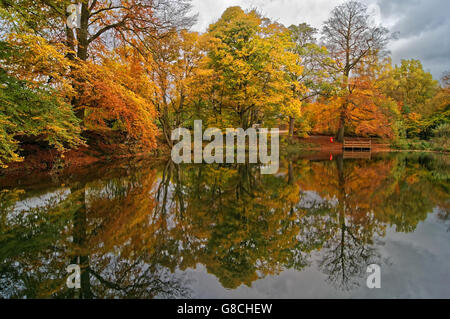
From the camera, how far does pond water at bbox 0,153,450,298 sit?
2.35m

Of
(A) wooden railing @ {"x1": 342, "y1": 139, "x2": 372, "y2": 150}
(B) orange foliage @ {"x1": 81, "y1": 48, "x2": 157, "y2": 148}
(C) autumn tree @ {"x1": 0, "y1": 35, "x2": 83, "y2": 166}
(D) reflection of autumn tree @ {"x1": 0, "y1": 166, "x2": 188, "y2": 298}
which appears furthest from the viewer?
(A) wooden railing @ {"x1": 342, "y1": 139, "x2": 372, "y2": 150}

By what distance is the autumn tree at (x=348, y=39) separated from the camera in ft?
73.4

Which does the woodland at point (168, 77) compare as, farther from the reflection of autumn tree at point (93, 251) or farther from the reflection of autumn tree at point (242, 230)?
the reflection of autumn tree at point (242, 230)

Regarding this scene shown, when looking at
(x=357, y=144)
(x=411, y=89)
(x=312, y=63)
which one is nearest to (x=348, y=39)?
(x=312, y=63)

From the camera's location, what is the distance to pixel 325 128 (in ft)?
89.9

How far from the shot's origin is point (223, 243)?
325 centimetres

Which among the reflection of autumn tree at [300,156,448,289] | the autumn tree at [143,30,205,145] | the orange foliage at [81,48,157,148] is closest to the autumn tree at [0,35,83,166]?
the orange foliage at [81,48,157,148]

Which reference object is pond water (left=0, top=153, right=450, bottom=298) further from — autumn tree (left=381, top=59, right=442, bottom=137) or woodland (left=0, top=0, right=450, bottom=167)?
autumn tree (left=381, top=59, right=442, bottom=137)

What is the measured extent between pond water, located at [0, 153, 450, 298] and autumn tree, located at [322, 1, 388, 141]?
2053 cm

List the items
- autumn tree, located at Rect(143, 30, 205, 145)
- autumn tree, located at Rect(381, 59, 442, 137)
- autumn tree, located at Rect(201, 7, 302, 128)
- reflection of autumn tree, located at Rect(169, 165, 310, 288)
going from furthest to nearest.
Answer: autumn tree, located at Rect(381, 59, 442, 137) < autumn tree, located at Rect(201, 7, 302, 128) < autumn tree, located at Rect(143, 30, 205, 145) < reflection of autumn tree, located at Rect(169, 165, 310, 288)

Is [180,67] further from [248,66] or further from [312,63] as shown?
[312,63]
